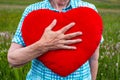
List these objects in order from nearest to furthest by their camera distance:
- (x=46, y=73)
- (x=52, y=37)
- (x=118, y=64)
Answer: (x=52, y=37) → (x=46, y=73) → (x=118, y=64)

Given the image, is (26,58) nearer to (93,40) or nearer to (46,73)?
(46,73)

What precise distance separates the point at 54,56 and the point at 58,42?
0.39 feet

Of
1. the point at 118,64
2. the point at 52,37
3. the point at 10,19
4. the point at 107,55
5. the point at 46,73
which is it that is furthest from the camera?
the point at 10,19

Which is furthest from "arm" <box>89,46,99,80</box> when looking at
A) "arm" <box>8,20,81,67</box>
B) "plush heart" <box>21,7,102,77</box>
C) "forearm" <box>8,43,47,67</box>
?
"forearm" <box>8,43,47,67</box>

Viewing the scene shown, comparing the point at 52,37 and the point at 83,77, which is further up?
the point at 52,37

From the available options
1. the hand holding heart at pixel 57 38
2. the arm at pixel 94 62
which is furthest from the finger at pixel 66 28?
the arm at pixel 94 62

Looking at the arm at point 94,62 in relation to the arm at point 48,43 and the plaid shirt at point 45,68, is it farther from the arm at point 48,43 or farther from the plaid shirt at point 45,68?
the arm at point 48,43

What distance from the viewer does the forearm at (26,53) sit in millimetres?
3104

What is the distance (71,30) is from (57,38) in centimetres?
12

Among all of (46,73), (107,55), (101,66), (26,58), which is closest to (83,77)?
(46,73)

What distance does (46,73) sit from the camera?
3.29 m

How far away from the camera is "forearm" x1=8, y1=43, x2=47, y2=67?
3104 millimetres

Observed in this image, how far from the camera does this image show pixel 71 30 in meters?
3.11

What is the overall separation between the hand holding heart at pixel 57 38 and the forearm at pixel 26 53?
0.17ft
